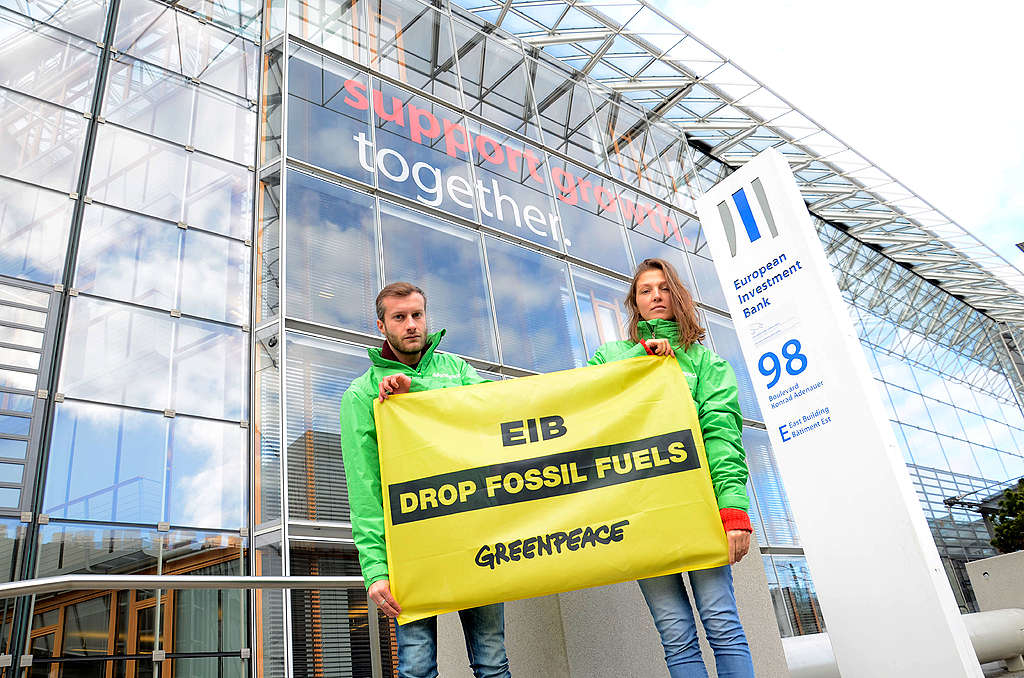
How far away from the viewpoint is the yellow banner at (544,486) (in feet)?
8.60

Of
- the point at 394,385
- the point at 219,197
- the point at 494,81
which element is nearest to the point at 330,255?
the point at 219,197

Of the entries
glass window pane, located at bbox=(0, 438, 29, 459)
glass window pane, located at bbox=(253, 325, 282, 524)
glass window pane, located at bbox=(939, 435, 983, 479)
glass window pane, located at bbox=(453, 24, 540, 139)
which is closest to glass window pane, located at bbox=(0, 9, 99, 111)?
glass window pane, located at bbox=(253, 325, 282, 524)

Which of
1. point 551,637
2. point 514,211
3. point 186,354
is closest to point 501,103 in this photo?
point 514,211

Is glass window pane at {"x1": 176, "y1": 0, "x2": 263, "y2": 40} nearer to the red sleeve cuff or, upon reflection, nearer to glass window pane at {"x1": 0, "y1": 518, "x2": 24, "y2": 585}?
glass window pane at {"x1": 0, "y1": 518, "x2": 24, "y2": 585}

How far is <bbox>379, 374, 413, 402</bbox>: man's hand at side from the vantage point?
2.82m

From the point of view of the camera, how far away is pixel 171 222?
725 cm

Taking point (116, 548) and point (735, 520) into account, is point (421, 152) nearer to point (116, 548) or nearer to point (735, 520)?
point (116, 548)

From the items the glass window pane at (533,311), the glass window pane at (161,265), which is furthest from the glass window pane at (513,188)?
the glass window pane at (161,265)

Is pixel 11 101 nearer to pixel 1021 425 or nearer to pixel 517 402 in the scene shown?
pixel 517 402

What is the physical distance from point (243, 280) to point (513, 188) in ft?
13.8

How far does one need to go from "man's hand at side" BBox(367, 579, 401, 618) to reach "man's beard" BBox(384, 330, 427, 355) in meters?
0.87

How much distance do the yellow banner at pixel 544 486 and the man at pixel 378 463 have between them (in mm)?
54

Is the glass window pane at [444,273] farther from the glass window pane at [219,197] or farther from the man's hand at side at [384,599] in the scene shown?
the man's hand at side at [384,599]

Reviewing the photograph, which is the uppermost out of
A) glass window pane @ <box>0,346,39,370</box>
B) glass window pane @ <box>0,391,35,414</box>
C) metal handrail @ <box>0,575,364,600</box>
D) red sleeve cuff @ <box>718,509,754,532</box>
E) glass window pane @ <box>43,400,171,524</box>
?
glass window pane @ <box>0,346,39,370</box>
